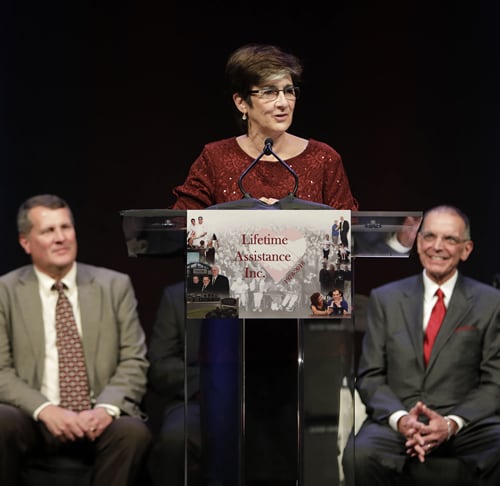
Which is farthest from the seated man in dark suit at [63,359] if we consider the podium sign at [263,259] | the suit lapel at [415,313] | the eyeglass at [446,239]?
the podium sign at [263,259]

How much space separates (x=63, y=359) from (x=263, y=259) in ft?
4.88

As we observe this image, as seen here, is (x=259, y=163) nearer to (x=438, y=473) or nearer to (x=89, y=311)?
(x=89, y=311)

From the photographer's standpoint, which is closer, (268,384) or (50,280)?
(268,384)

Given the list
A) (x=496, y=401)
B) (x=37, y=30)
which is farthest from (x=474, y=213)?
(x=37, y=30)

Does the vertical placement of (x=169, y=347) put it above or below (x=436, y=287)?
below

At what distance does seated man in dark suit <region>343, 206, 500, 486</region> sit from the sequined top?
0.86 metres

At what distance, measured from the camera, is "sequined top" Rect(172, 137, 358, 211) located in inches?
103

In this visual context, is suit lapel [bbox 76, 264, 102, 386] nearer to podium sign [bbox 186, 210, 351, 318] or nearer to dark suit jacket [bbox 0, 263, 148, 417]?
dark suit jacket [bbox 0, 263, 148, 417]

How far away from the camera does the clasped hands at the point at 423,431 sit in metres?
3.07

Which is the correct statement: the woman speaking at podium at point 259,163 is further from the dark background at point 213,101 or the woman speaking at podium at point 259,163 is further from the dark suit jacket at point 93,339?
the dark background at point 213,101

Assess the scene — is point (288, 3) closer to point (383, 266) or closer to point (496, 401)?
point (383, 266)

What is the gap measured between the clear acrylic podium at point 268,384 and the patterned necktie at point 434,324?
1.33 m

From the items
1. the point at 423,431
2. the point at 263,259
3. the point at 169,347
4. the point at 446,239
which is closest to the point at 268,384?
the point at 263,259

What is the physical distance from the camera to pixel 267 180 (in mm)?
2646
